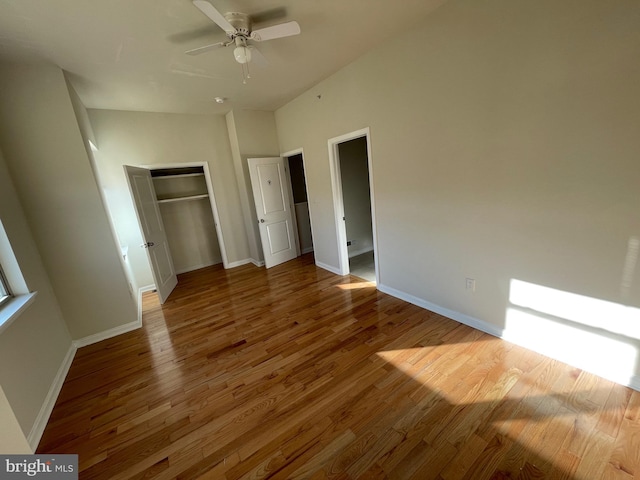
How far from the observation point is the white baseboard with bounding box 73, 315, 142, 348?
8.94 feet

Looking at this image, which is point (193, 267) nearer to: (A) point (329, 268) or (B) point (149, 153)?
(B) point (149, 153)

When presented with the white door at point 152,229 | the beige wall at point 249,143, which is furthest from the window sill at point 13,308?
the beige wall at point 249,143

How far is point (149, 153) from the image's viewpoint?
3.99 metres

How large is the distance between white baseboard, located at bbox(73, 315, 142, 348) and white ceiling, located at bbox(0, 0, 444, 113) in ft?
8.84

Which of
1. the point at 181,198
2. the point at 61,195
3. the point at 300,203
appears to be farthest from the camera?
the point at 300,203

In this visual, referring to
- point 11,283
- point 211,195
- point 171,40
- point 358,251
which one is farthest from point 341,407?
point 211,195

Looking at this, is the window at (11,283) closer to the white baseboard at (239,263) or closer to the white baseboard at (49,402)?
the white baseboard at (49,402)

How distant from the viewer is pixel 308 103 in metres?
3.61

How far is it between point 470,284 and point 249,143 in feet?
12.8

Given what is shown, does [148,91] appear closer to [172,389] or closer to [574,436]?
[172,389]

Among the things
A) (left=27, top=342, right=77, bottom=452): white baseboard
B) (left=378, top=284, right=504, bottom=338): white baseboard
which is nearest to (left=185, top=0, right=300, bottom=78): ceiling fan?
(left=378, top=284, right=504, bottom=338): white baseboard

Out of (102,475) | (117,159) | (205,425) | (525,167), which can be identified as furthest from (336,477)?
(117,159)

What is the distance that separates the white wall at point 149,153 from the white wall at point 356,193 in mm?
2089

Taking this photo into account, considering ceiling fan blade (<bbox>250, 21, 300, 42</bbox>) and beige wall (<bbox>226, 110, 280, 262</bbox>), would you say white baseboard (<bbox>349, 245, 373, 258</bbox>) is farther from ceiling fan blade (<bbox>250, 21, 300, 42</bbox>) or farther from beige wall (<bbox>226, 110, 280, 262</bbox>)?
ceiling fan blade (<bbox>250, 21, 300, 42</bbox>)
